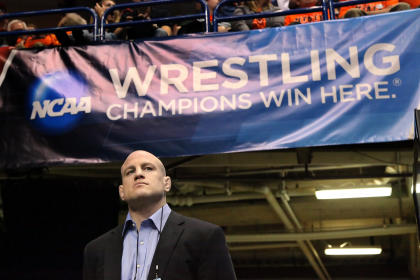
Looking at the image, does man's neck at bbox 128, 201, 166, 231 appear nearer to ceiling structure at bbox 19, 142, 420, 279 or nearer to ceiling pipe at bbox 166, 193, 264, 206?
ceiling structure at bbox 19, 142, 420, 279

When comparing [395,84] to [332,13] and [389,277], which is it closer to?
[332,13]

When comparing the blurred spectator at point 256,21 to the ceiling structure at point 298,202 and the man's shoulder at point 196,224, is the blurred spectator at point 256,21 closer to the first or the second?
the ceiling structure at point 298,202

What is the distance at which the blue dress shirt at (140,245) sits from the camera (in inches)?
123

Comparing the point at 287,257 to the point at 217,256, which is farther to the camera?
the point at 287,257

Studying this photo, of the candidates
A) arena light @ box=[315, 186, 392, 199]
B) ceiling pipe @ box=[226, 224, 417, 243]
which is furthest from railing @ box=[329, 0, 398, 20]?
ceiling pipe @ box=[226, 224, 417, 243]

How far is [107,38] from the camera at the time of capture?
694cm

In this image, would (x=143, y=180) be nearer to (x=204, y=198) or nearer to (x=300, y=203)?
(x=204, y=198)

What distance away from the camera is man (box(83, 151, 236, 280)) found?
3090 millimetres

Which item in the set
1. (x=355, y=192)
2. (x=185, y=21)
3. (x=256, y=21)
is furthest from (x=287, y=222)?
(x=185, y=21)

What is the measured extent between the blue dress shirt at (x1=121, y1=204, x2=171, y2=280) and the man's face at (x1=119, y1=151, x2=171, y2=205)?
4.7 inches

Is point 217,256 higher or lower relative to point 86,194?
lower

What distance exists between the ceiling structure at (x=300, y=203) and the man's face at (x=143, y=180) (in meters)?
4.10

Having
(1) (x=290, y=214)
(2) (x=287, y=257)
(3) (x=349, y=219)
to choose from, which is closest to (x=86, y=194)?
(1) (x=290, y=214)

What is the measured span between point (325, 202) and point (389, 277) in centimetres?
575
